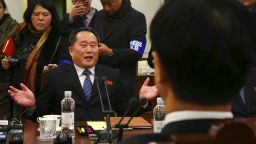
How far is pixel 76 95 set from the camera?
3059 mm

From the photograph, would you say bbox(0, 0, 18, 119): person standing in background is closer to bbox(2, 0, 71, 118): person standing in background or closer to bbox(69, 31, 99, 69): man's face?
bbox(2, 0, 71, 118): person standing in background

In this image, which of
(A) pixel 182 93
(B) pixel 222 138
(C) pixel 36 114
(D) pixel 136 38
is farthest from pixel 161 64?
(D) pixel 136 38

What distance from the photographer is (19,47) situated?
12.6 ft

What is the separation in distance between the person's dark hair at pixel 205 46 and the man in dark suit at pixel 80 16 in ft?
10.0

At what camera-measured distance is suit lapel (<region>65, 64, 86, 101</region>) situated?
3062 millimetres

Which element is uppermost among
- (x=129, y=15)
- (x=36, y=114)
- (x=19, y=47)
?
(x=129, y=15)

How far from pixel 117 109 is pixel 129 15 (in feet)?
3.16

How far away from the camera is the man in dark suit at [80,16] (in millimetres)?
3855

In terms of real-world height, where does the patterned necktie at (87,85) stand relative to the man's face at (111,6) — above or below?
below

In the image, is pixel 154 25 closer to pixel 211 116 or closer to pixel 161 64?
pixel 161 64

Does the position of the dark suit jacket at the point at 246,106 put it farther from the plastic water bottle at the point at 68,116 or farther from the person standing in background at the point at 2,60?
the person standing in background at the point at 2,60

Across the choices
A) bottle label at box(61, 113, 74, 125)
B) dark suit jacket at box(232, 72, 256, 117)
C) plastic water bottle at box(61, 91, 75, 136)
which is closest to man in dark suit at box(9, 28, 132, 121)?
plastic water bottle at box(61, 91, 75, 136)

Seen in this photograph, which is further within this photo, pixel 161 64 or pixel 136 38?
pixel 136 38

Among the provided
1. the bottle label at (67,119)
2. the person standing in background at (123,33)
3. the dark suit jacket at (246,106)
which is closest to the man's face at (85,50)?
the person standing in background at (123,33)
